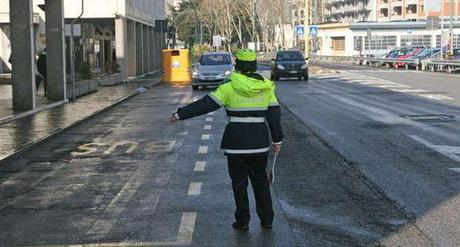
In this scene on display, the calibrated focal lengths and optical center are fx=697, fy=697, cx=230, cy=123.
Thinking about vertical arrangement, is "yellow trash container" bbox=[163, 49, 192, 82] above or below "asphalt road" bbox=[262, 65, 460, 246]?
above

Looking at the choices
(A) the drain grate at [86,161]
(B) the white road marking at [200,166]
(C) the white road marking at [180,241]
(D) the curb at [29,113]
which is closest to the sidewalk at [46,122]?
(D) the curb at [29,113]

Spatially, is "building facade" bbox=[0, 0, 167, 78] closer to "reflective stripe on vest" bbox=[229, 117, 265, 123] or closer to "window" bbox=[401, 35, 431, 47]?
"reflective stripe on vest" bbox=[229, 117, 265, 123]

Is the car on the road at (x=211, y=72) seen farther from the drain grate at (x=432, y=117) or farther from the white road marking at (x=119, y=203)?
the white road marking at (x=119, y=203)

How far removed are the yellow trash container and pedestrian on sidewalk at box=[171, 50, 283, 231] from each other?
1267 inches

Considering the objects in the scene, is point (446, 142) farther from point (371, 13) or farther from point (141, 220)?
point (371, 13)

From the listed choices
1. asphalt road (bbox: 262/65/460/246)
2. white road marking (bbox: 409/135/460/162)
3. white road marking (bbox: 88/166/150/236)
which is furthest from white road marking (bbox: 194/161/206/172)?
white road marking (bbox: 409/135/460/162)

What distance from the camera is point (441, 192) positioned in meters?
7.98

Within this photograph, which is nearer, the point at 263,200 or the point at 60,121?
the point at 263,200

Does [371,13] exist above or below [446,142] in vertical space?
above

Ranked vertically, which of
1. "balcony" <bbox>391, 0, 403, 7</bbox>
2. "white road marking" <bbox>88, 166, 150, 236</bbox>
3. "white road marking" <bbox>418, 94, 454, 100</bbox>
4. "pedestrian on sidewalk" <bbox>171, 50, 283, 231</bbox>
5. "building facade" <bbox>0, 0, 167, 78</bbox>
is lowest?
"white road marking" <bbox>88, 166, 150, 236</bbox>

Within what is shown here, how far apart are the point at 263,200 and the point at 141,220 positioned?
1286mm

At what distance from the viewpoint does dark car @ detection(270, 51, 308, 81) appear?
35250 millimetres

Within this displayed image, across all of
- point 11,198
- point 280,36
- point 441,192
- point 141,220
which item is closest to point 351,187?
point 441,192

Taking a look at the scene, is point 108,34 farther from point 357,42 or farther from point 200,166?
point 357,42
